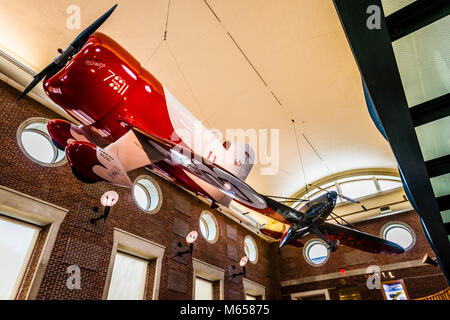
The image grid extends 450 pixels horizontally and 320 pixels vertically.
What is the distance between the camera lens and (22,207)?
5.35 m

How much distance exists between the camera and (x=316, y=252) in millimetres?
13211

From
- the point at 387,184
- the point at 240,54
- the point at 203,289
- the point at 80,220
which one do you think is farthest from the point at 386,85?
the point at 387,184

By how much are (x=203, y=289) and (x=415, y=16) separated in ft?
33.1

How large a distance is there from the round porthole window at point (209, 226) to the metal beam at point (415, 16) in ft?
31.6

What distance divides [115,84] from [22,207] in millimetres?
3776

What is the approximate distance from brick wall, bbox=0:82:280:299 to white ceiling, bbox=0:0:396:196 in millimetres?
1885

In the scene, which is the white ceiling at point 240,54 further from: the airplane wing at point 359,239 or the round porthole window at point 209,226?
the airplane wing at point 359,239

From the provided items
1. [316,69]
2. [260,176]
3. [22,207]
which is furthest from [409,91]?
[260,176]

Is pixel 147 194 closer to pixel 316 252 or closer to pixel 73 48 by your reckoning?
pixel 73 48

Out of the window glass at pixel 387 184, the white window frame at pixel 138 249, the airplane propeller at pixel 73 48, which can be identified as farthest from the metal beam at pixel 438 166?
the window glass at pixel 387 184

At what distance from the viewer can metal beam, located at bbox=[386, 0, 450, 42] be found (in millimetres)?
1273

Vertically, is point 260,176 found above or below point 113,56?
above

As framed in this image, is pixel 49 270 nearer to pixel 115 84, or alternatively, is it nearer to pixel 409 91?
pixel 115 84

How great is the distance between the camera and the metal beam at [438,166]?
74.6 inches
